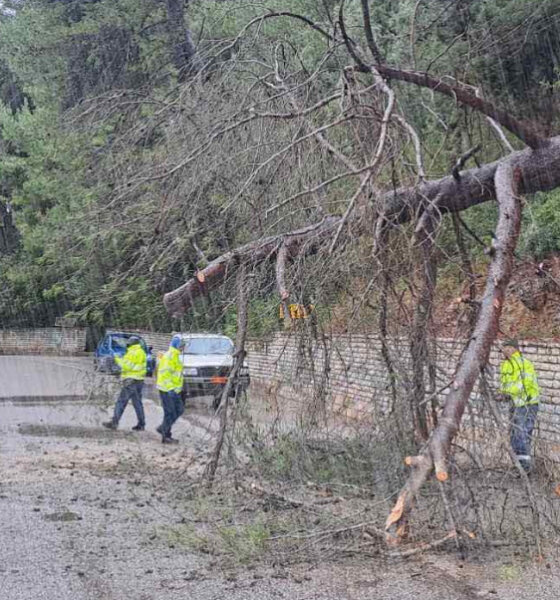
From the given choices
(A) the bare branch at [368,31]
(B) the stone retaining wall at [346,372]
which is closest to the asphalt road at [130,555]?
(B) the stone retaining wall at [346,372]

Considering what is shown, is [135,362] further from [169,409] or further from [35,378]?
[35,378]

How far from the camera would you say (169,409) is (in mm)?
13805

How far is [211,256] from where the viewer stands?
9.21 meters

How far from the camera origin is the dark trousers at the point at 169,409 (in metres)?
13.7

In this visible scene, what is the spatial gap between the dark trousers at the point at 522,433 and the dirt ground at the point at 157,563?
68 cm

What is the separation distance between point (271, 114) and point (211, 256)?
2.36 m

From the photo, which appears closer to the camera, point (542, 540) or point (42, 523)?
point (542, 540)

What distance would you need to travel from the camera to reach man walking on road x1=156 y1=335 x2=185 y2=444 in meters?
13.7

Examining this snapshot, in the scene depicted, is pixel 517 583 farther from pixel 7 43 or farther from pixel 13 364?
pixel 13 364

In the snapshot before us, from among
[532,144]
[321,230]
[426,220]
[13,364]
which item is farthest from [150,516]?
[13,364]

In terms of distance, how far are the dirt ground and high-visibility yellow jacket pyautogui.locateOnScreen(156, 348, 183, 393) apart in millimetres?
3482

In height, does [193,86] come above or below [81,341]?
above

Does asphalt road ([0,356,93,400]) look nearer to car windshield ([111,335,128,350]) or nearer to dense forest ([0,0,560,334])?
car windshield ([111,335,128,350])

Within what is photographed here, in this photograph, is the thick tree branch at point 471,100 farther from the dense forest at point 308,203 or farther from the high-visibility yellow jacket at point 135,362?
the high-visibility yellow jacket at point 135,362
